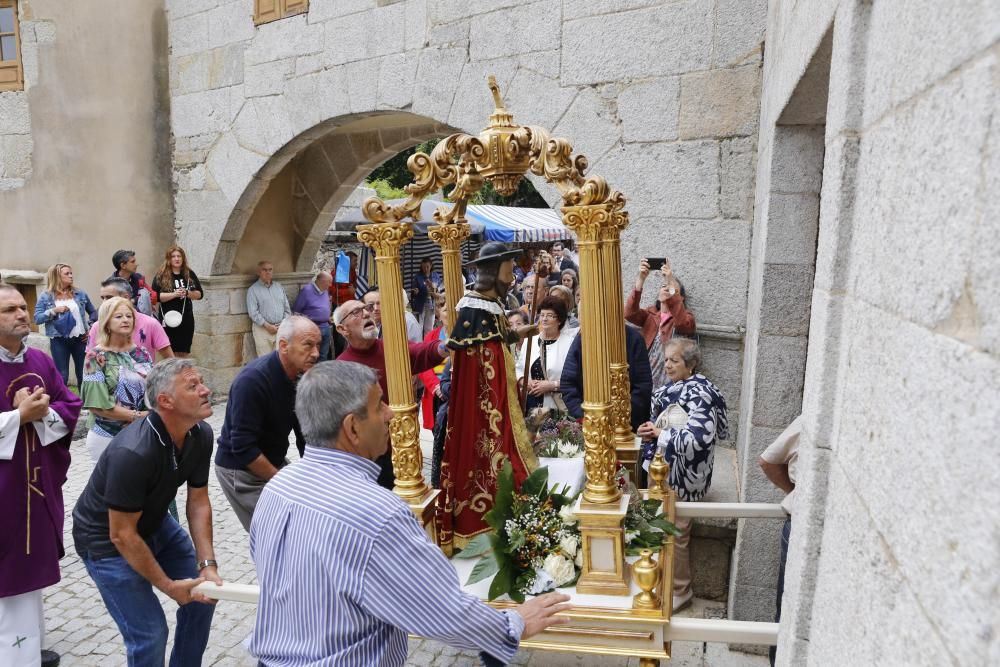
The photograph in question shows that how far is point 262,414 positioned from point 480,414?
1.16 m

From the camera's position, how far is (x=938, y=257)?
36.7 inches

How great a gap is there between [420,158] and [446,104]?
3.15m

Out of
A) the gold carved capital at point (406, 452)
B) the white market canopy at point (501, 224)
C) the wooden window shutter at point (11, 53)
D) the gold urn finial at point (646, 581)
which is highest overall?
the wooden window shutter at point (11, 53)

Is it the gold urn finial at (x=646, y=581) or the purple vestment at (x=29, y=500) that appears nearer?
the gold urn finial at (x=646, y=581)

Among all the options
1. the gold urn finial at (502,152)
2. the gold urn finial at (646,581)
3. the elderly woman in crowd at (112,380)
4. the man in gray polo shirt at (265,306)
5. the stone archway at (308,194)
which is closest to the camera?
the gold urn finial at (646,581)

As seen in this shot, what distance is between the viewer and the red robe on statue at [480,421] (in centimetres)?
311

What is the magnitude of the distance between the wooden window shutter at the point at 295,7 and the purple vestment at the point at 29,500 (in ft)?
15.6

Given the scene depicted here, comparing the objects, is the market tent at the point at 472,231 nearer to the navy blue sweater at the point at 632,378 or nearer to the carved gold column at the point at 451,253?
the navy blue sweater at the point at 632,378

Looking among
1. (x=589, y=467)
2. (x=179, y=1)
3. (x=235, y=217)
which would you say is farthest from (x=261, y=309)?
(x=589, y=467)

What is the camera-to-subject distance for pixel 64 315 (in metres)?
6.95

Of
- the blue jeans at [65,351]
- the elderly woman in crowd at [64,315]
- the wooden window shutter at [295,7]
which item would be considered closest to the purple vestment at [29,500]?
the elderly woman in crowd at [64,315]

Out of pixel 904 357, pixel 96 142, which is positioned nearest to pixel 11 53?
pixel 96 142

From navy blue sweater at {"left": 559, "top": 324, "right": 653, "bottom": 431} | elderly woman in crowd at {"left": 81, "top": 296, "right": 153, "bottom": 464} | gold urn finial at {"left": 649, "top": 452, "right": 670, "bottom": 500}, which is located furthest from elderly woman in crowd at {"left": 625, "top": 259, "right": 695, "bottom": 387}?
elderly woman in crowd at {"left": 81, "top": 296, "right": 153, "bottom": 464}

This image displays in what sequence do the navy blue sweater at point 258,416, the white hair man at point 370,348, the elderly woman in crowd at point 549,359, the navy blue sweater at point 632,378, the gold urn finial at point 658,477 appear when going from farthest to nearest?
the elderly woman in crowd at point 549,359, the navy blue sweater at point 632,378, the white hair man at point 370,348, the navy blue sweater at point 258,416, the gold urn finial at point 658,477
